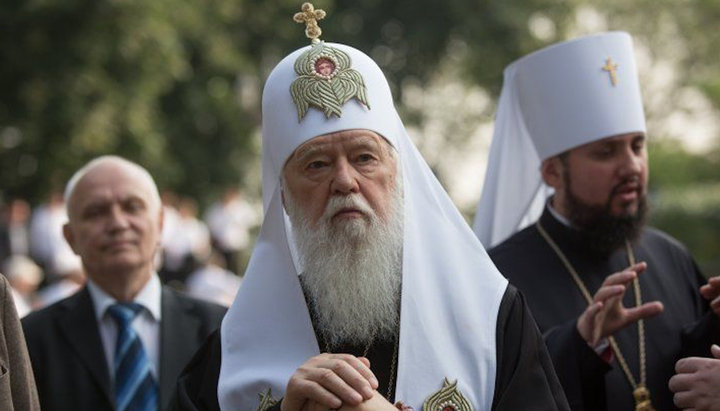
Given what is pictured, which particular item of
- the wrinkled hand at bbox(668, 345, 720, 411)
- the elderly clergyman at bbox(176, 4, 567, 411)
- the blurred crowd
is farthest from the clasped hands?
the blurred crowd

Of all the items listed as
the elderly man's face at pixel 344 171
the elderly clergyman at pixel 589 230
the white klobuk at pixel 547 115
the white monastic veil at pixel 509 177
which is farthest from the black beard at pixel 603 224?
the elderly man's face at pixel 344 171

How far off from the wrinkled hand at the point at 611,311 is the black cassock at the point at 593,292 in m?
0.06

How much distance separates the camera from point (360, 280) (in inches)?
171

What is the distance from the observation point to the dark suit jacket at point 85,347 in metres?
5.61

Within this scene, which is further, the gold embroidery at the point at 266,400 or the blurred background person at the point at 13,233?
the blurred background person at the point at 13,233

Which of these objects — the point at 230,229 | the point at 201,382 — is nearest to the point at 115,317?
the point at 201,382

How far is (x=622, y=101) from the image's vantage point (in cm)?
596

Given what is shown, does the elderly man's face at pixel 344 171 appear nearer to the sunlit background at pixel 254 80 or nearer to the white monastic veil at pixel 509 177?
the white monastic veil at pixel 509 177

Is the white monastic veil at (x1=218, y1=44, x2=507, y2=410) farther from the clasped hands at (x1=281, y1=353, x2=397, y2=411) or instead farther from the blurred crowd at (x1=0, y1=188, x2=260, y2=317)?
the blurred crowd at (x1=0, y1=188, x2=260, y2=317)

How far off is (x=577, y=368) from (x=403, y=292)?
1.14 meters

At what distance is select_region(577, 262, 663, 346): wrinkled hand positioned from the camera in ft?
15.7

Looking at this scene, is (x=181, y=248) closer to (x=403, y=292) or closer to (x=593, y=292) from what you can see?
(x=593, y=292)

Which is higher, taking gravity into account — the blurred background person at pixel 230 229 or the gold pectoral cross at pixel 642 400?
the blurred background person at pixel 230 229

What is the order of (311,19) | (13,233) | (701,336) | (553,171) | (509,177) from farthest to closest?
(13,233)
(509,177)
(553,171)
(701,336)
(311,19)
